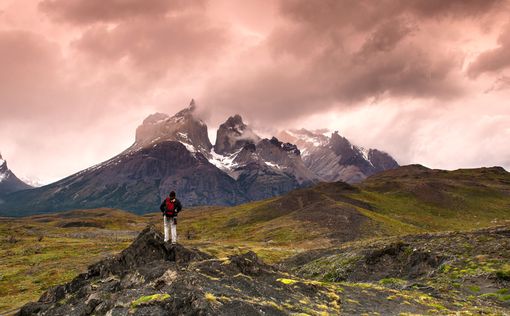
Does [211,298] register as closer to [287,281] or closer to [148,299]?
[148,299]

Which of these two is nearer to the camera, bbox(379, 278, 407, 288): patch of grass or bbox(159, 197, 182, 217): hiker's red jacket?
bbox(159, 197, 182, 217): hiker's red jacket

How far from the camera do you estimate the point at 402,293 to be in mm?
33469

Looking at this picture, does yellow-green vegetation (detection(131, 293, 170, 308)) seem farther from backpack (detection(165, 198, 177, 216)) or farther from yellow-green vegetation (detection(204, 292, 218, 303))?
backpack (detection(165, 198, 177, 216))

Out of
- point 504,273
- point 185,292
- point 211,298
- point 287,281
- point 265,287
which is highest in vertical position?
point 185,292

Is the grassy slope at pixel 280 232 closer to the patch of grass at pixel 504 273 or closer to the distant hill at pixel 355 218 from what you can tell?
the distant hill at pixel 355 218

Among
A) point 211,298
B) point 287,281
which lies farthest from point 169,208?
point 211,298

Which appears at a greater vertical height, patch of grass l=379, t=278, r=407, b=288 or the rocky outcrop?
the rocky outcrop

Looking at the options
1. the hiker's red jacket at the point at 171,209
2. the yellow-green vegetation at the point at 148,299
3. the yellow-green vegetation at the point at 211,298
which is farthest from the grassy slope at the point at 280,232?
the yellow-green vegetation at the point at 211,298

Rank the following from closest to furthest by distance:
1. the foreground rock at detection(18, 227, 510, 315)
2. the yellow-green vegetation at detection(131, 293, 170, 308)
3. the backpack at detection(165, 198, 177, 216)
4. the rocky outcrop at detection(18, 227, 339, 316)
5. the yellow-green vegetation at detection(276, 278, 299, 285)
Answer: the rocky outcrop at detection(18, 227, 339, 316), the yellow-green vegetation at detection(131, 293, 170, 308), the foreground rock at detection(18, 227, 510, 315), the yellow-green vegetation at detection(276, 278, 299, 285), the backpack at detection(165, 198, 177, 216)

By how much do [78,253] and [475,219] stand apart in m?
153

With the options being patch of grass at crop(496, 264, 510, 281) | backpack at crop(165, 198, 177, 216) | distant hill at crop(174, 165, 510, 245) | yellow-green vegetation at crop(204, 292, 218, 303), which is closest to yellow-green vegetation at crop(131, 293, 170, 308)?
yellow-green vegetation at crop(204, 292, 218, 303)

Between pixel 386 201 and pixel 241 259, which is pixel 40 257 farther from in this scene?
pixel 386 201

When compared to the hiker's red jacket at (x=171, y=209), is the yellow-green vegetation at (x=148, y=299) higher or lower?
lower

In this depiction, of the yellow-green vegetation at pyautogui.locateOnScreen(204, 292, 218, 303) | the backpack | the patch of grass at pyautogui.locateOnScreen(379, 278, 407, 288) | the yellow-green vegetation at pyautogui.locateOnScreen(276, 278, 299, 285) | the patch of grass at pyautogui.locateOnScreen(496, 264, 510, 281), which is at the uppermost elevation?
the backpack
